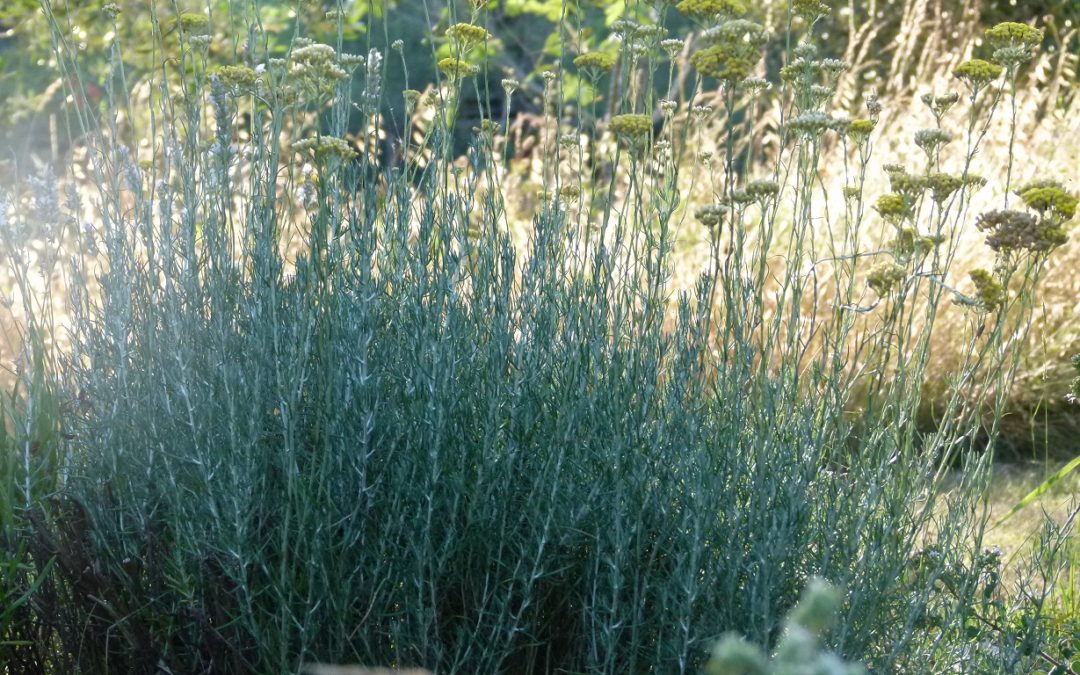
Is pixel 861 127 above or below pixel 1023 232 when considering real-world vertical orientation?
above

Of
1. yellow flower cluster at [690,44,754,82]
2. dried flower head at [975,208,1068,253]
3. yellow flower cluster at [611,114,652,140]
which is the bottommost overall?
dried flower head at [975,208,1068,253]

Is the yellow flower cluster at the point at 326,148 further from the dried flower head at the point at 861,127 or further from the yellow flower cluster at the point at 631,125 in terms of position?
the dried flower head at the point at 861,127

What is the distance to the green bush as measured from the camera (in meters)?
2.14

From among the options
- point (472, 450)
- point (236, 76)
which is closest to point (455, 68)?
point (236, 76)

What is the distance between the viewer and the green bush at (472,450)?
7.01 feet

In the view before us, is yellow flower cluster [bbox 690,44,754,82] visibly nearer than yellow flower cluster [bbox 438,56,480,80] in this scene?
Yes

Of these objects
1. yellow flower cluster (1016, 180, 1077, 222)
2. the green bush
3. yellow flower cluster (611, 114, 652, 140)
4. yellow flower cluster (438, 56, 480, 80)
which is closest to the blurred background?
yellow flower cluster (438, 56, 480, 80)

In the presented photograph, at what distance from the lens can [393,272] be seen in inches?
97.4

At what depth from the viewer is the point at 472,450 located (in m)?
2.32

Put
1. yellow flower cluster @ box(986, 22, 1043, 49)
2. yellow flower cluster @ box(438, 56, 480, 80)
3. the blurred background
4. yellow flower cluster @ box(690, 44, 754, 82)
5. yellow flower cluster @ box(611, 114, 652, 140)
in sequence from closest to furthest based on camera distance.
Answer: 1. yellow flower cluster @ box(690, 44, 754, 82)
2. yellow flower cluster @ box(611, 114, 652, 140)
3. yellow flower cluster @ box(986, 22, 1043, 49)
4. yellow flower cluster @ box(438, 56, 480, 80)
5. the blurred background

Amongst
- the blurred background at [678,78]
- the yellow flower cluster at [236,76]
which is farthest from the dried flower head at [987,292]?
the yellow flower cluster at [236,76]

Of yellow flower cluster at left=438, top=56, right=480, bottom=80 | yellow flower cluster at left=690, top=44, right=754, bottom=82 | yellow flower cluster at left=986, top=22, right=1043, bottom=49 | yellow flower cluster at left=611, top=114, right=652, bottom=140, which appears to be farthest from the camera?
yellow flower cluster at left=438, top=56, right=480, bottom=80

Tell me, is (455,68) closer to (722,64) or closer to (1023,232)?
(722,64)

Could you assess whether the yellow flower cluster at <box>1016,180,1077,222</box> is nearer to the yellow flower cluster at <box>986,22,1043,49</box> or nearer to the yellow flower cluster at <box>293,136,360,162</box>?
the yellow flower cluster at <box>986,22,1043,49</box>
